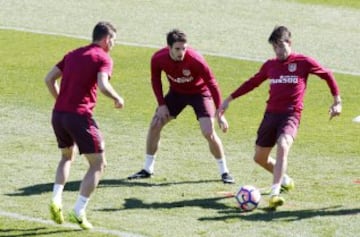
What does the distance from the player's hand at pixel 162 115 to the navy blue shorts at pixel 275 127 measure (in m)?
1.67

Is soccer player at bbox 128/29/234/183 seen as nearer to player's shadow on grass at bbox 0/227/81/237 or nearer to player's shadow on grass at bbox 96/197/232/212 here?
player's shadow on grass at bbox 96/197/232/212

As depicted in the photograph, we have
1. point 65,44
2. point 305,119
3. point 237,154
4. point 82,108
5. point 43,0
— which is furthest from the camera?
point 43,0

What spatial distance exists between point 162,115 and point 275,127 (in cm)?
199

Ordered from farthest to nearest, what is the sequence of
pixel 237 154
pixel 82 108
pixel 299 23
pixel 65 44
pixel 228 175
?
pixel 299 23 → pixel 65 44 → pixel 237 154 → pixel 228 175 → pixel 82 108

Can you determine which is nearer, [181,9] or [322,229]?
[322,229]

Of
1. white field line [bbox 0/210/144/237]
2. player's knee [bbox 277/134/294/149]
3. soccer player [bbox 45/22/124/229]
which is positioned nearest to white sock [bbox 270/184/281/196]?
player's knee [bbox 277/134/294/149]

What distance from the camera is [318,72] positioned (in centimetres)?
1316

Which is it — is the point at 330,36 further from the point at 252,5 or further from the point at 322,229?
the point at 322,229

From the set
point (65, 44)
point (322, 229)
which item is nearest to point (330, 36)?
point (65, 44)

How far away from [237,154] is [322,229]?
14.0 ft

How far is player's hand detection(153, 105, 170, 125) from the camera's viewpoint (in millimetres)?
14484

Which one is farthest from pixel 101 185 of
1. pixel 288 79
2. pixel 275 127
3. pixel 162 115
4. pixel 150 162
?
pixel 288 79

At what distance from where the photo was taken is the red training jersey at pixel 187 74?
14024 millimetres

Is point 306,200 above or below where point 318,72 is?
below
